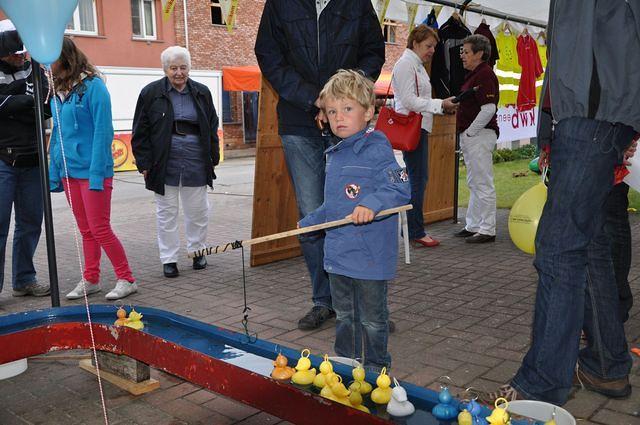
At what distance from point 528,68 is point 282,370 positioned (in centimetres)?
887

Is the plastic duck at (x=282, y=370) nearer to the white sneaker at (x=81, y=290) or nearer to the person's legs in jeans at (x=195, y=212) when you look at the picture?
the white sneaker at (x=81, y=290)

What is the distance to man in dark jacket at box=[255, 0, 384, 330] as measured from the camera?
3.92 meters

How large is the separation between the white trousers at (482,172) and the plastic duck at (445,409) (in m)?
4.90

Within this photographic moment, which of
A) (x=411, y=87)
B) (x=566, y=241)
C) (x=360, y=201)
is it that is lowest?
(x=566, y=241)

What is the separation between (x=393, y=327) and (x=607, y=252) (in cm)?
155

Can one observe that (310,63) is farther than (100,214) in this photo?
No

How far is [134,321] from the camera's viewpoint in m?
3.17

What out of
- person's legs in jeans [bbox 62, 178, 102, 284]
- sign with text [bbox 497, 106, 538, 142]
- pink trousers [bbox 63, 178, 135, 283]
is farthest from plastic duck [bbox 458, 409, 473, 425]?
sign with text [bbox 497, 106, 538, 142]

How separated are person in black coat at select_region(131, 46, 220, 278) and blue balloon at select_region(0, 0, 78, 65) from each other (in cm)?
238

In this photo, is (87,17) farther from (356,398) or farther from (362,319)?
(356,398)

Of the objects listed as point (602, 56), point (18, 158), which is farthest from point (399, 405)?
point (18, 158)

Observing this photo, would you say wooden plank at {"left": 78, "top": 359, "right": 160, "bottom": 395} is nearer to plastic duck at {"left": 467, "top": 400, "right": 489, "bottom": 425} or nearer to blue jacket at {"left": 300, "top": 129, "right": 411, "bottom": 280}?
blue jacket at {"left": 300, "top": 129, "right": 411, "bottom": 280}

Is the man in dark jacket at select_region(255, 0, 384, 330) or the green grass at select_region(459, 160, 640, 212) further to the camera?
the green grass at select_region(459, 160, 640, 212)

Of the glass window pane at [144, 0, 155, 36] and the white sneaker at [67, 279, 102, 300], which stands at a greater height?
the glass window pane at [144, 0, 155, 36]
